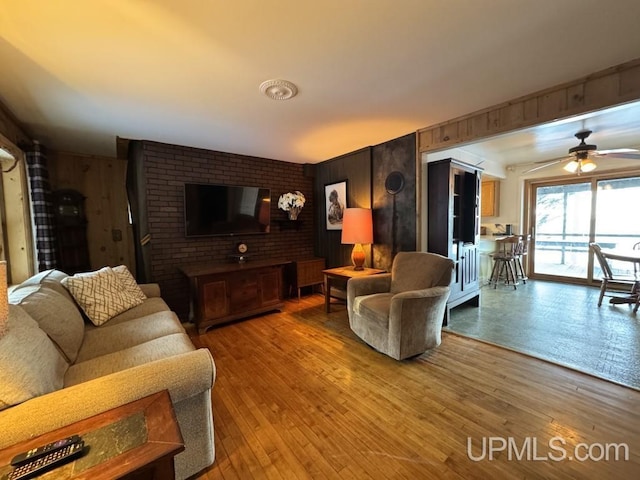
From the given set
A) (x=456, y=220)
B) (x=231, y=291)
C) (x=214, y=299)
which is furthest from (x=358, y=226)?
(x=214, y=299)

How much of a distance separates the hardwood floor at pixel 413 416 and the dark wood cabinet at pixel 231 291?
2.15 feet

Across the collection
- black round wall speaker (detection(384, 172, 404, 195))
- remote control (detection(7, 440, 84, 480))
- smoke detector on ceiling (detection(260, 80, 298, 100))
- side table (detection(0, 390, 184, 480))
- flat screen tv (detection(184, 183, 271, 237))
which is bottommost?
side table (detection(0, 390, 184, 480))

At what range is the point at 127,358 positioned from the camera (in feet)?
4.87

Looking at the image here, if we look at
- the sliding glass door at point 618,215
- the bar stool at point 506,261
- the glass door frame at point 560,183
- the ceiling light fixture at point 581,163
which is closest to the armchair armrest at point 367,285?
the ceiling light fixture at point 581,163

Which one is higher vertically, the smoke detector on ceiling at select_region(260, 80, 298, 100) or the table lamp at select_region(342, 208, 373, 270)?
the smoke detector on ceiling at select_region(260, 80, 298, 100)

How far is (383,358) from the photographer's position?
230 cm

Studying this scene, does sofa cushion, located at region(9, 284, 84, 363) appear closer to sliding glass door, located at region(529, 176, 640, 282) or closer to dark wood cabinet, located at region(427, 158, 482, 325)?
dark wood cabinet, located at region(427, 158, 482, 325)

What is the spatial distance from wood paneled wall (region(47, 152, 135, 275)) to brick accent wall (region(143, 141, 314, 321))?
112cm

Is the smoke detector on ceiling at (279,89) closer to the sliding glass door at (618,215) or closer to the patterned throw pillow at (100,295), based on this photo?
the patterned throw pillow at (100,295)

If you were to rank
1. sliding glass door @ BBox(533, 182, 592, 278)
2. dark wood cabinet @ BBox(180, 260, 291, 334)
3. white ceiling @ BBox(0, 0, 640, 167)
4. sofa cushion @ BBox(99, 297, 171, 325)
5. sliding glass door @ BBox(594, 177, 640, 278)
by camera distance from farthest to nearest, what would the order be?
sliding glass door @ BBox(533, 182, 592, 278) < sliding glass door @ BBox(594, 177, 640, 278) < dark wood cabinet @ BBox(180, 260, 291, 334) < sofa cushion @ BBox(99, 297, 171, 325) < white ceiling @ BBox(0, 0, 640, 167)

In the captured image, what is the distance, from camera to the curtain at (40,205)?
267cm

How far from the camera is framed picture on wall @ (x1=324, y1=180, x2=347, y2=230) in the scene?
3980 mm

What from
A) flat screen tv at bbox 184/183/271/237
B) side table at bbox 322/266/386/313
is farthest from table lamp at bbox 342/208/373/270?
flat screen tv at bbox 184/183/271/237

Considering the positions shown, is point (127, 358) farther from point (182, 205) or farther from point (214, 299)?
point (182, 205)
